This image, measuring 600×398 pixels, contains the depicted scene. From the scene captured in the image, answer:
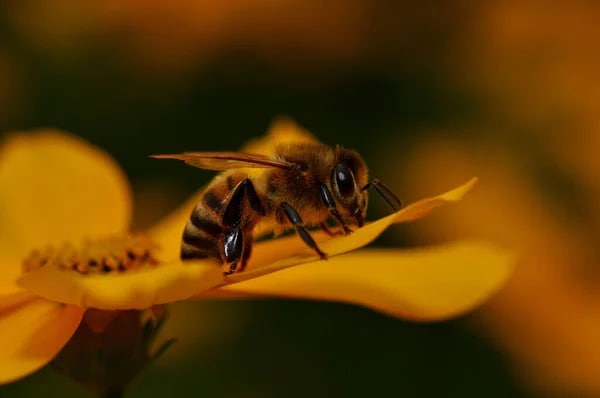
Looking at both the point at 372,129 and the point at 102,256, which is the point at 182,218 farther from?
the point at 372,129

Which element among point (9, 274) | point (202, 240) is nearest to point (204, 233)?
point (202, 240)

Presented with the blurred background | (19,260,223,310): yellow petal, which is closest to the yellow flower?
(19,260,223,310): yellow petal

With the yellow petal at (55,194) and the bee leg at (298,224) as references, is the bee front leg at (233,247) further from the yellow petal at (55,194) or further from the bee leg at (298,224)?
the yellow petal at (55,194)

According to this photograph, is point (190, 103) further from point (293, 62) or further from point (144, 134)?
point (293, 62)

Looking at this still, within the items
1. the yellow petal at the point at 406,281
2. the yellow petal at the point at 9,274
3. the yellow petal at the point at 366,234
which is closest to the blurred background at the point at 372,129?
the yellow petal at the point at 9,274

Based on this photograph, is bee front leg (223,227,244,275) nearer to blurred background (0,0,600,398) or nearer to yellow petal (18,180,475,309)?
Result: yellow petal (18,180,475,309)

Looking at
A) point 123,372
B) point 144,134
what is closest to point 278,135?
point 123,372
